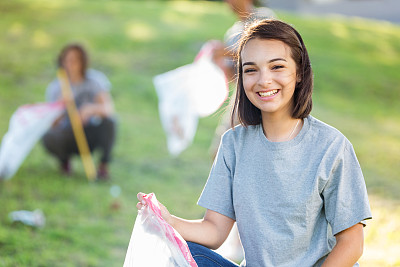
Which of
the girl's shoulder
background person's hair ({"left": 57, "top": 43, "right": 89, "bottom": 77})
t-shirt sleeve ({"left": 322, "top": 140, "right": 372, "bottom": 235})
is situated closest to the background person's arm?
background person's hair ({"left": 57, "top": 43, "right": 89, "bottom": 77})

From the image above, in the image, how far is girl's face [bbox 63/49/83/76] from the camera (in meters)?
5.25

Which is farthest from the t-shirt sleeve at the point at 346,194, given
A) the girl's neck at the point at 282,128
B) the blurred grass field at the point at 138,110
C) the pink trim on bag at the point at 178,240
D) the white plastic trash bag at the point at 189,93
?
the white plastic trash bag at the point at 189,93

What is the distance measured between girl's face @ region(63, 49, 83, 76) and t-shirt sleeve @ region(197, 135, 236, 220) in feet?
11.8

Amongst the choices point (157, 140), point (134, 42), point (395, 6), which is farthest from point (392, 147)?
point (395, 6)

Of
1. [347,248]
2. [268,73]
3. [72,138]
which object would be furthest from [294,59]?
[72,138]

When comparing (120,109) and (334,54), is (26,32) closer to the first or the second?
(120,109)

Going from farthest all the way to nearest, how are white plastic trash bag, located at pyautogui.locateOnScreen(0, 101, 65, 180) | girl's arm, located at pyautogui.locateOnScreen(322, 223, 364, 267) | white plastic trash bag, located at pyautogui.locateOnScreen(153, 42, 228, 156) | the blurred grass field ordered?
white plastic trash bag, located at pyautogui.locateOnScreen(0, 101, 65, 180) < white plastic trash bag, located at pyautogui.locateOnScreen(153, 42, 228, 156) < the blurred grass field < girl's arm, located at pyautogui.locateOnScreen(322, 223, 364, 267)

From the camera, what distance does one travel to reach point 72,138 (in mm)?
5199

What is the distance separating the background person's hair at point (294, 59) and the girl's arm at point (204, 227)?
324 mm

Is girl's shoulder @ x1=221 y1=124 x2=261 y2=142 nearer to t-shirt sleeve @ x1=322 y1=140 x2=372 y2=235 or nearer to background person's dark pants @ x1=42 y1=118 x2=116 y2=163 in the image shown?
t-shirt sleeve @ x1=322 y1=140 x2=372 y2=235

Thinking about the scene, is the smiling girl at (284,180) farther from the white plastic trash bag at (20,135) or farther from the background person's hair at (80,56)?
the background person's hair at (80,56)

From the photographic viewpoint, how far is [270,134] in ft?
6.11

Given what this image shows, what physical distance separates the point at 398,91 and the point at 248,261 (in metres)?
9.22

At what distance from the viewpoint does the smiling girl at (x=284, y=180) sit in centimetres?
170
